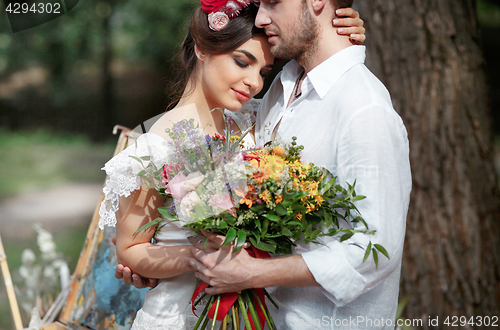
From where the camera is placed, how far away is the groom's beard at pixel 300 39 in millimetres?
1812

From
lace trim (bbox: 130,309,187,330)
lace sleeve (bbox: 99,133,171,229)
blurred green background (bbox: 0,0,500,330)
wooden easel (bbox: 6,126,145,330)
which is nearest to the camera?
lace sleeve (bbox: 99,133,171,229)

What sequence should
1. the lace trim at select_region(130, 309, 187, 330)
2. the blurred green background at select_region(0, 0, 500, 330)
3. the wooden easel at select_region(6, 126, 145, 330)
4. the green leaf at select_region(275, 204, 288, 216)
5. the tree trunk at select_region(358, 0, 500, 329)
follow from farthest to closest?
1. the blurred green background at select_region(0, 0, 500, 330)
2. the tree trunk at select_region(358, 0, 500, 329)
3. the wooden easel at select_region(6, 126, 145, 330)
4. the lace trim at select_region(130, 309, 187, 330)
5. the green leaf at select_region(275, 204, 288, 216)

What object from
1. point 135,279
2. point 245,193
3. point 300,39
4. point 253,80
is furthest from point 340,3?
point 135,279

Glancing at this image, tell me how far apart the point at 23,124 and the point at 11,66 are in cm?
97

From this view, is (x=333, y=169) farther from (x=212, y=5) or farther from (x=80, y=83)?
(x=80, y=83)

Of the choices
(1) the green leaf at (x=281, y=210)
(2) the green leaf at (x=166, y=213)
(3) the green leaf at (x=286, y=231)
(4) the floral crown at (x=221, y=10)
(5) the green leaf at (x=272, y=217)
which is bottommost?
(3) the green leaf at (x=286, y=231)

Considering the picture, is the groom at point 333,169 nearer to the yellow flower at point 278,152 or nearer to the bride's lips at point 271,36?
the bride's lips at point 271,36

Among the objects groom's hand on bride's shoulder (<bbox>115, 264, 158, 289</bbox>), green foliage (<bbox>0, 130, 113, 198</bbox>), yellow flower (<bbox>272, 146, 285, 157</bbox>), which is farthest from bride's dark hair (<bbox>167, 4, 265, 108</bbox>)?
green foliage (<bbox>0, 130, 113, 198</bbox>)

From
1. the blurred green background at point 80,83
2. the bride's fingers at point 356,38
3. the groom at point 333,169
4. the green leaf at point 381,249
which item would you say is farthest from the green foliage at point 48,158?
the green leaf at point 381,249

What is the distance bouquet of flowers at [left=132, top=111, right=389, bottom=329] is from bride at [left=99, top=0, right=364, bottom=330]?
186 millimetres

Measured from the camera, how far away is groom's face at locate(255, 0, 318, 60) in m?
1.81

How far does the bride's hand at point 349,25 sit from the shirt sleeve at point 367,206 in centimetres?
45

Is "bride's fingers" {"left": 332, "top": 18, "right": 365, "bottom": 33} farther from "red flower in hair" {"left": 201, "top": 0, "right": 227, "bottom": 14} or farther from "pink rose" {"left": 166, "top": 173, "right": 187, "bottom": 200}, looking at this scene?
"pink rose" {"left": 166, "top": 173, "right": 187, "bottom": 200}

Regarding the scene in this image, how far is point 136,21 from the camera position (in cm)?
614
